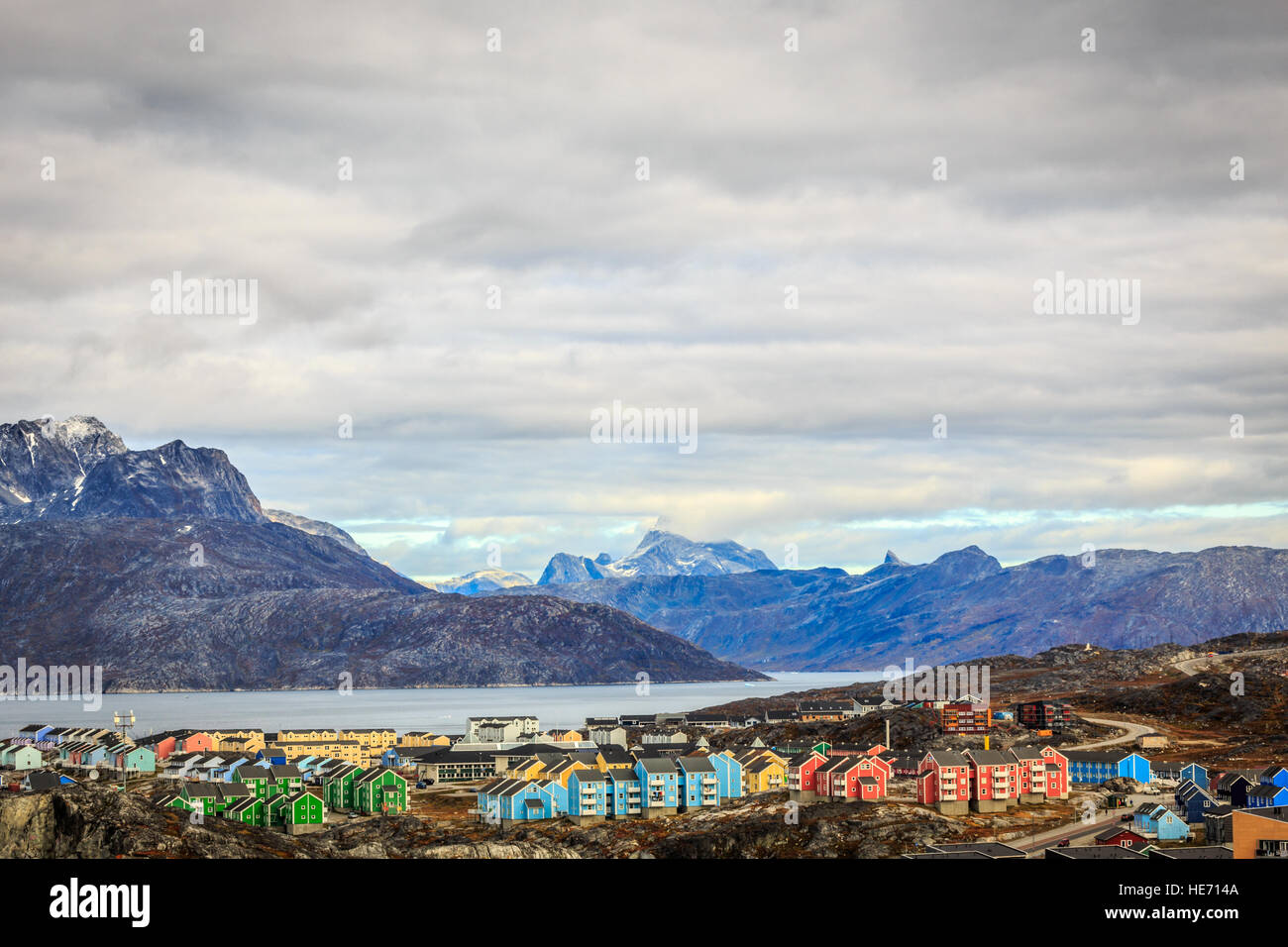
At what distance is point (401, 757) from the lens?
185 meters

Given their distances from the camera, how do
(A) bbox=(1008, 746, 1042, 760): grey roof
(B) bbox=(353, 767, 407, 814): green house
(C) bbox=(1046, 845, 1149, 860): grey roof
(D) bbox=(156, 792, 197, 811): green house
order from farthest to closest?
(B) bbox=(353, 767, 407, 814): green house < (A) bbox=(1008, 746, 1042, 760): grey roof < (D) bbox=(156, 792, 197, 811): green house < (C) bbox=(1046, 845, 1149, 860): grey roof

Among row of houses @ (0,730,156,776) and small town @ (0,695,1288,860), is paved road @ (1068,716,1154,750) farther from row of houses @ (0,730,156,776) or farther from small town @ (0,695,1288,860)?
row of houses @ (0,730,156,776)

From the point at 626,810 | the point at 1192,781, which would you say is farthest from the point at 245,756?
the point at 1192,781

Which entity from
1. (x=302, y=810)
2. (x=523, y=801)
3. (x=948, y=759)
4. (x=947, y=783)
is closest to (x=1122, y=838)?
(x=947, y=783)

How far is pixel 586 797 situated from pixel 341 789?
1094 inches

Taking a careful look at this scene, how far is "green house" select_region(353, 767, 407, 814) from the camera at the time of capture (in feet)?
416

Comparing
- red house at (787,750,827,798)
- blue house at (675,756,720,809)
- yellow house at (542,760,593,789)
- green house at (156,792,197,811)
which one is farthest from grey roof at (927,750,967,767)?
green house at (156,792,197,811)

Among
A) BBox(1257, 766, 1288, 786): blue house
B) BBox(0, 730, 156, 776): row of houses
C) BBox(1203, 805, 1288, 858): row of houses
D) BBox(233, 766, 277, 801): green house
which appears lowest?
BBox(0, 730, 156, 776): row of houses

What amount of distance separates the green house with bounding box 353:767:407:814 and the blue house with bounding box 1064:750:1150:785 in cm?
7113

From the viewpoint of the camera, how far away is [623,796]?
122 metres

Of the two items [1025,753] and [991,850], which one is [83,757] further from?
[991,850]

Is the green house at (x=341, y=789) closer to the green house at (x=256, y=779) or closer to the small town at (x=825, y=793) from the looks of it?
the small town at (x=825, y=793)

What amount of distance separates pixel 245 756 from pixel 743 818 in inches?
3420
